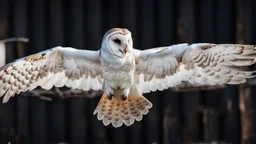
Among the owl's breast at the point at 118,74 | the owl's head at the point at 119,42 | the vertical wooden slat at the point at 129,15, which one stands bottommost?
the owl's breast at the point at 118,74

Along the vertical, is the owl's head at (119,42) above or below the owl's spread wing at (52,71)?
above

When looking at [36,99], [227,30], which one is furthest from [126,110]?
[227,30]

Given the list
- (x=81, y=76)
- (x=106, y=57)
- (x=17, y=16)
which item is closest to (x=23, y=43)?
(x=17, y=16)

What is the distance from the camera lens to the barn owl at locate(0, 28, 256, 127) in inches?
241

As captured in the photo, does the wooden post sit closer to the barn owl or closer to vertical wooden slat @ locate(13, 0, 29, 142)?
vertical wooden slat @ locate(13, 0, 29, 142)

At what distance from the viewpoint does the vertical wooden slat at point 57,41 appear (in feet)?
25.6

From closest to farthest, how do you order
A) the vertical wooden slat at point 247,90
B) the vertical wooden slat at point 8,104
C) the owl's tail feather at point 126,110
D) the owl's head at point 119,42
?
the owl's head at point 119,42 → the owl's tail feather at point 126,110 → the vertical wooden slat at point 8,104 → the vertical wooden slat at point 247,90

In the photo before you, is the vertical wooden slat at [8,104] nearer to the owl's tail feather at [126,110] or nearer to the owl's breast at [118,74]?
the owl's tail feather at [126,110]

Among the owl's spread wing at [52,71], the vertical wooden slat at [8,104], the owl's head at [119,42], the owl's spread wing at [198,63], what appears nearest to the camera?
the owl's head at [119,42]

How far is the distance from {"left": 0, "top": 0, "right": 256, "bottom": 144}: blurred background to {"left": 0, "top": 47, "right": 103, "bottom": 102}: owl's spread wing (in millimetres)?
1125

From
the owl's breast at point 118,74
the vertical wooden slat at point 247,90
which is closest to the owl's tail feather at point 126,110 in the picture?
the owl's breast at point 118,74

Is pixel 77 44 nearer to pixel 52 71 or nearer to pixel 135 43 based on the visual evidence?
pixel 135 43

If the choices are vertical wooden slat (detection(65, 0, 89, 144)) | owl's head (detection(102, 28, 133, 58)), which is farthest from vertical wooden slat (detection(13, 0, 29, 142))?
owl's head (detection(102, 28, 133, 58))

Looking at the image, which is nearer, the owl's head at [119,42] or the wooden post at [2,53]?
the owl's head at [119,42]
